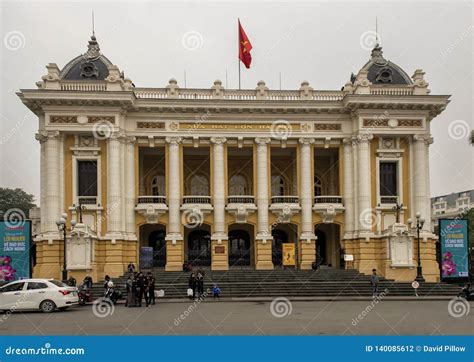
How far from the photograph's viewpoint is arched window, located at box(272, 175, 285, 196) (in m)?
48.5

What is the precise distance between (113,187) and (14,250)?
23.3 feet

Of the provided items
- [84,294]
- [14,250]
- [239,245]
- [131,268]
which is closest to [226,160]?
[239,245]

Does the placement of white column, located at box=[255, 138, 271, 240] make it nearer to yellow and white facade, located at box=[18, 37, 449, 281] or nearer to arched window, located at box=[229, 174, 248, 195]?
yellow and white facade, located at box=[18, 37, 449, 281]

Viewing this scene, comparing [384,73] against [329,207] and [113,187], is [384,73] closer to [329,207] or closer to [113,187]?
[329,207]

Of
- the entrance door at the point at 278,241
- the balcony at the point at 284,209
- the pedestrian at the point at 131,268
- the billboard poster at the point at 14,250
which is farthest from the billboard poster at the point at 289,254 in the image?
the billboard poster at the point at 14,250

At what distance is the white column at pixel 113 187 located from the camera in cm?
4134

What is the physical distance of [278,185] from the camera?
48688 millimetres

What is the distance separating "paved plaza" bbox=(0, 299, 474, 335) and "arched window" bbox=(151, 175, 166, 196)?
21.7 metres

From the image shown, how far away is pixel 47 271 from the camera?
40625mm

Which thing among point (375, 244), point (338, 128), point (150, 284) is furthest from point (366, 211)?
point (150, 284)

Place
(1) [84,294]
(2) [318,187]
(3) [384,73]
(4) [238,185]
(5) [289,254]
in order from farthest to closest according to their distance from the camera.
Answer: (2) [318,187]
(4) [238,185]
(3) [384,73]
(5) [289,254]
(1) [84,294]

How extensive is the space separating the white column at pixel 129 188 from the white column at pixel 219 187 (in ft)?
17.6

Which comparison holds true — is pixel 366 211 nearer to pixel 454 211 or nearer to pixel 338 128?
pixel 338 128

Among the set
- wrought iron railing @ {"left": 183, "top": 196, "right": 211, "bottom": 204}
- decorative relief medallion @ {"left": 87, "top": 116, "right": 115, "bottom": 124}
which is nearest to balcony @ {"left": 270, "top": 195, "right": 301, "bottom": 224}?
wrought iron railing @ {"left": 183, "top": 196, "right": 211, "bottom": 204}
